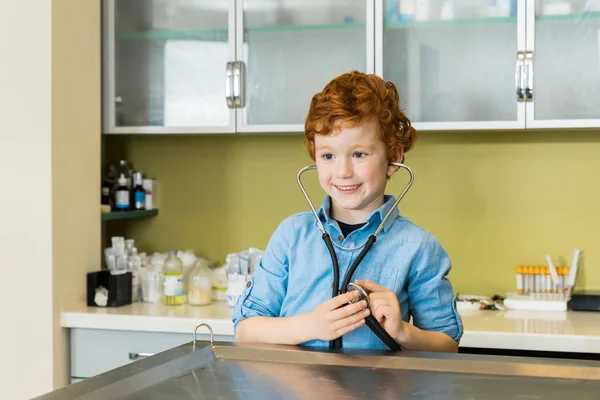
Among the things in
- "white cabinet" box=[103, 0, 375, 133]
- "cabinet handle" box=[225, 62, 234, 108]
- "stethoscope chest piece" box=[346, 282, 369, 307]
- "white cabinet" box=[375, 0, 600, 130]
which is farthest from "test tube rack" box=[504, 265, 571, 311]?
"stethoscope chest piece" box=[346, 282, 369, 307]

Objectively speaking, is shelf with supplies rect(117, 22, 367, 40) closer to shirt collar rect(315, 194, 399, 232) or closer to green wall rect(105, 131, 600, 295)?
green wall rect(105, 131, 600, 295)

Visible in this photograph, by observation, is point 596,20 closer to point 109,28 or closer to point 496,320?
point 496,320

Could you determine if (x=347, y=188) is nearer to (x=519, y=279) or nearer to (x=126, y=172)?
(x=519, y=279)

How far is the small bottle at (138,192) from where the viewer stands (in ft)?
8.88

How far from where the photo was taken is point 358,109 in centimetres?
127

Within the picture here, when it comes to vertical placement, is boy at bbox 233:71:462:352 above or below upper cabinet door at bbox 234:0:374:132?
below

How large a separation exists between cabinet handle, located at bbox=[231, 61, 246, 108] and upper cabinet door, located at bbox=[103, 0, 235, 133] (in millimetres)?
39

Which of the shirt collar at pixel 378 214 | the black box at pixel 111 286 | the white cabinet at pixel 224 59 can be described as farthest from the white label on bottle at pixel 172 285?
the shirt collar at pixel 378 214

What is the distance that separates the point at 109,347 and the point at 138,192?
2.20 ft

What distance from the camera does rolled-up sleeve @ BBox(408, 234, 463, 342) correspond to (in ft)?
4.27

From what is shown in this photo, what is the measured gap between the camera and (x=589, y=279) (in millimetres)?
2480

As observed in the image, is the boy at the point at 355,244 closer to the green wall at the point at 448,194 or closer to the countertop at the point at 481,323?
the countertop at the point at 481,323

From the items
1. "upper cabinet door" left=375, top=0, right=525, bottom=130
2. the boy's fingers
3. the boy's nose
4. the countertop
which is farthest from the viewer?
"upper cabinet door" left=375, top=0, right=525, bottom=130

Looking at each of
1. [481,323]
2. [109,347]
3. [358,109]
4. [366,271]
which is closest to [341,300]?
[366,271]
